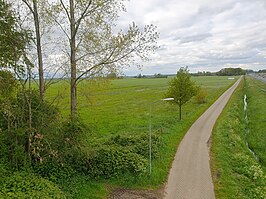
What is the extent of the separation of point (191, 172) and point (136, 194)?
471cm

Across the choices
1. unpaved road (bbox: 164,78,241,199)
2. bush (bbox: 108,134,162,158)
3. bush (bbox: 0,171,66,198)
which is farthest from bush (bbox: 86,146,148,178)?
bush (bbox: 0,171,66,198)

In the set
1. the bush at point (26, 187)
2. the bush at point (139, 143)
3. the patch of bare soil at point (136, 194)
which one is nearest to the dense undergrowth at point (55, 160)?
the bush at point (26, 187)

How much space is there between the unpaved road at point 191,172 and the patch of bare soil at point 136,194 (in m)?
0.52

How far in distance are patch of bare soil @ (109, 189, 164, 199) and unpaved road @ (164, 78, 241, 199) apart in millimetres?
522

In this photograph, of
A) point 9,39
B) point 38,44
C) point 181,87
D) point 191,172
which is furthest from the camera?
point 181,87

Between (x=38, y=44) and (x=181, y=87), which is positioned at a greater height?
(x=38, y=44)

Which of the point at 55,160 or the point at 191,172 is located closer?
the point at 55,160

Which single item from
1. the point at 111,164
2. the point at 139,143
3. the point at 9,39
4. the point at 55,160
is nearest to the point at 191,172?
the point at 139,143

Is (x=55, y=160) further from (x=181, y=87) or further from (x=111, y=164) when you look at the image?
(x=181, y=87)

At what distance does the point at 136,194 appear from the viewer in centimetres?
1445

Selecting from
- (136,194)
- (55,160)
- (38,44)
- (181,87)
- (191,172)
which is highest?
(38,44)

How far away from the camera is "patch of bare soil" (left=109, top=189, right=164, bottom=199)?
1412 centimetres

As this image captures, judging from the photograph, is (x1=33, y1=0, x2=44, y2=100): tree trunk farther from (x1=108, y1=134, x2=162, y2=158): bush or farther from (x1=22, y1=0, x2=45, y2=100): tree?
(x1=108, y1=134, x2=162, y2=158): bush

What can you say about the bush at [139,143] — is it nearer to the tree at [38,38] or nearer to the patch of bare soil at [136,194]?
the patch of bare soil at [136,194]
